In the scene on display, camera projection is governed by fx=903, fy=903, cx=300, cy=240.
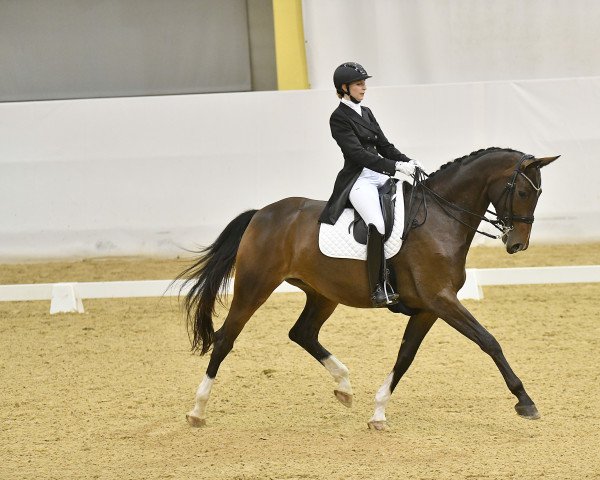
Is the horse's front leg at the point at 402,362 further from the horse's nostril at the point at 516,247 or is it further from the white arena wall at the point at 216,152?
the white arena wall at the point at 216,152

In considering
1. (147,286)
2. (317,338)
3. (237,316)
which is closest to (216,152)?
(147,286)

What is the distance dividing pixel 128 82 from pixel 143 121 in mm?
1467

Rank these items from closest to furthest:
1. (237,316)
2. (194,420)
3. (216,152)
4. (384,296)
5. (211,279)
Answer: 1. (384,296)
2. (194,420)
3. (237,316)
4. (211,279)
5. (216,152)

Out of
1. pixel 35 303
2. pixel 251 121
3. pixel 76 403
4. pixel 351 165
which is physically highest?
pixel 351 165

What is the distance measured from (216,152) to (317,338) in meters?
4.95

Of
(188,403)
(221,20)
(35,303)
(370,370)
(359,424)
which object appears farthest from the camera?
(221,20)

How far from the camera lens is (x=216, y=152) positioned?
10000 mm

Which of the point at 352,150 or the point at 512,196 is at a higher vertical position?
the point at 352,150

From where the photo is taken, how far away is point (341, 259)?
500 centimetres

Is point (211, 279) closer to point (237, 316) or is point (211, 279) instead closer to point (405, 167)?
point (237, 316)

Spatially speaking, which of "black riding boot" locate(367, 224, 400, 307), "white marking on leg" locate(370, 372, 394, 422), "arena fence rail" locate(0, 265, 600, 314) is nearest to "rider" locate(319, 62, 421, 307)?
"black riding boot" locate(367, 224, 400, 307)

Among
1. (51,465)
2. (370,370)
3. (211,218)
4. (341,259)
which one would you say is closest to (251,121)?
(211,218)

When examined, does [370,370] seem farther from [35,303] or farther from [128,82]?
[128,82]

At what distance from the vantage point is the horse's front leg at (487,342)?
4488 mm
